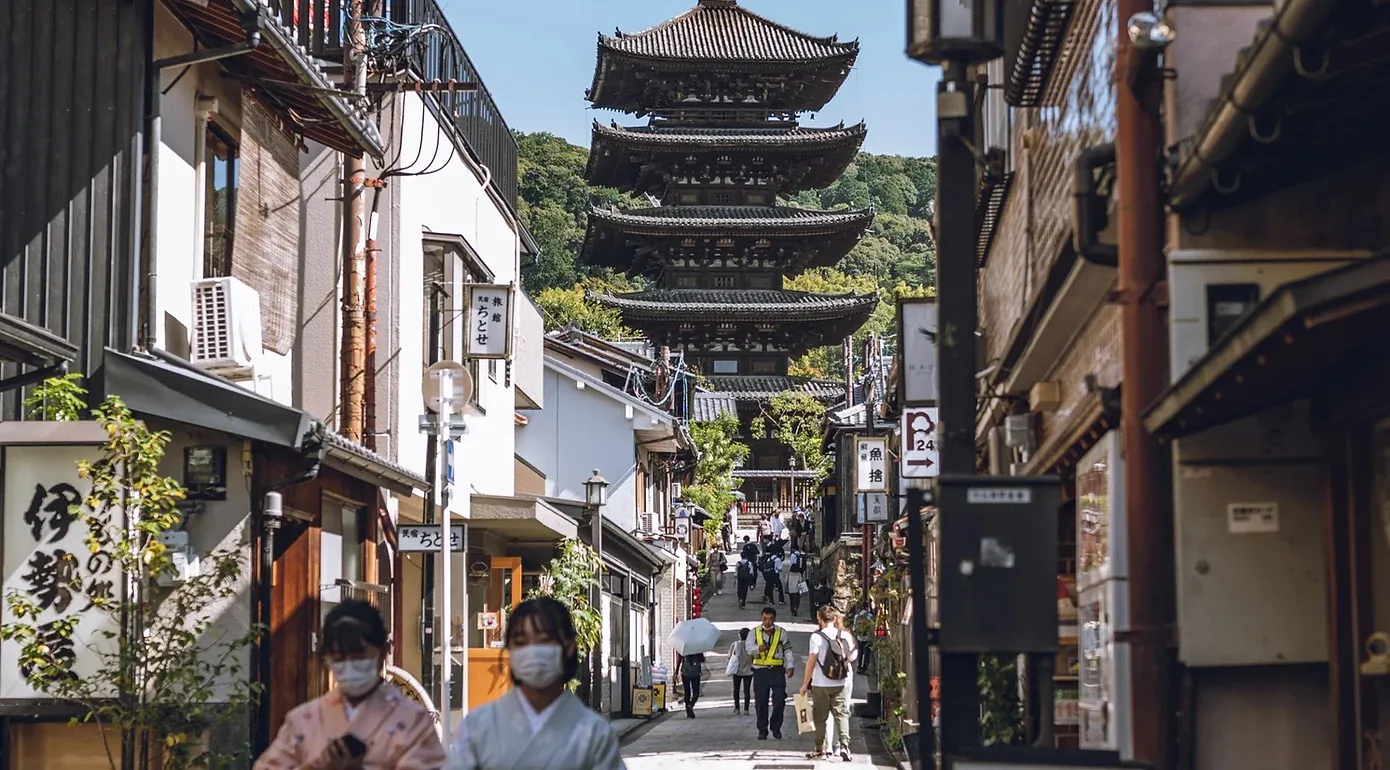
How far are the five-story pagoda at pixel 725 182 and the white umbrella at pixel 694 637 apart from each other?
31350 mm

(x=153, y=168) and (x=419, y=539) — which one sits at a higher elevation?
(x=153, y=168)

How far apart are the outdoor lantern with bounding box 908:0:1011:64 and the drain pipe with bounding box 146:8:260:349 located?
252 inches

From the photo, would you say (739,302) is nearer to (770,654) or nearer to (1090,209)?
(770,654)

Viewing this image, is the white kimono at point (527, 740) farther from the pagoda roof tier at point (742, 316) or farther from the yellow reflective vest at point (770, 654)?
the pagoda roof tier at point (742, 316)

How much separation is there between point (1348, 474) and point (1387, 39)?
6.78 feet

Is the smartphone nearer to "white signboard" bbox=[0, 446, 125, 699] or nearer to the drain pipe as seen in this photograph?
"white signboard" bbox=[0, 446, 125, 699]

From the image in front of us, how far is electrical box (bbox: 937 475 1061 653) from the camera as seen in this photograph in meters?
6.33

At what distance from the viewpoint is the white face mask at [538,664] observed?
19.4 feet

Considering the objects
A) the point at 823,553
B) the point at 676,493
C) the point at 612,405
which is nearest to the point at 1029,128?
the point at 612,405

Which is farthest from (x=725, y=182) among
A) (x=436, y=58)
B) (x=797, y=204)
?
(x=797, y=204)

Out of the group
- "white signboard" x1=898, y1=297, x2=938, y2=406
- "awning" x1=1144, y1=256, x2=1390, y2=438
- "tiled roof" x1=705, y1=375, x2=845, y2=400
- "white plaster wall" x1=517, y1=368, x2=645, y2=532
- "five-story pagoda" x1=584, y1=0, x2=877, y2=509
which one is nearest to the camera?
"awning" x1=1144, y1=256, x2=1390, y2=438

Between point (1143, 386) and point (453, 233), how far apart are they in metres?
13.6

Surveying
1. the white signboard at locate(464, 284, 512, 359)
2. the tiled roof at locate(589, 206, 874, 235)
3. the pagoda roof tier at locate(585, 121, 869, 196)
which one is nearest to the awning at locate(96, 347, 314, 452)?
the white signboard at locate(464, 284, 512, 359)

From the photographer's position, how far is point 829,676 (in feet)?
60.4
